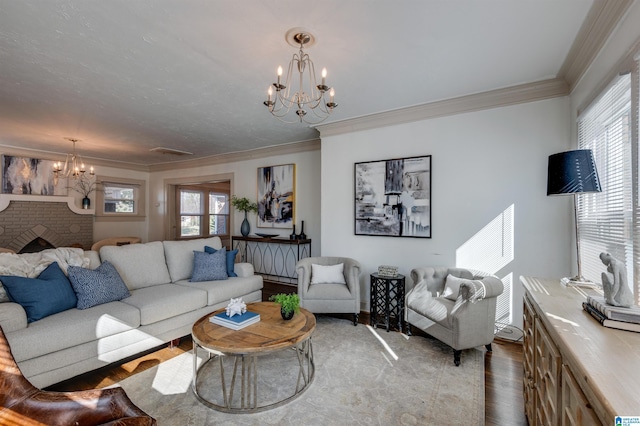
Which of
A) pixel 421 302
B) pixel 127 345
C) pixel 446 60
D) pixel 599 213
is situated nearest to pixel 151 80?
pixel 127 345

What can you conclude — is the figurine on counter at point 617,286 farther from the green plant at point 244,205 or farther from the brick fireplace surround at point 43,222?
the brick fireplace surround at point 43,222

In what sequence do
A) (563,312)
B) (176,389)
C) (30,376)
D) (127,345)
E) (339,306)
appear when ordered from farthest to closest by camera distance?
(339,306), (127,345), (176,389), (30,376), (563,312)

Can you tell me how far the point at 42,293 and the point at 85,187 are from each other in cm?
563

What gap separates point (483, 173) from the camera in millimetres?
3346

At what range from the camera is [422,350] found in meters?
2.96

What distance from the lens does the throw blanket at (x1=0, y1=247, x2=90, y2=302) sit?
2426mm

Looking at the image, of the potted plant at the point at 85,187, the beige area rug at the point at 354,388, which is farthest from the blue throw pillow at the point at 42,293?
the potted plant at the point at 85,187

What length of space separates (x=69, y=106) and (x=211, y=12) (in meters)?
2.88

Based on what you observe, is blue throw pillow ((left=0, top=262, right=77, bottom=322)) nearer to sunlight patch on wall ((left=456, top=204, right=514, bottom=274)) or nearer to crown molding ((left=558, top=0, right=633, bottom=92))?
sunlight patch on wall ((left=456, top=204, right=514, bottom=274))

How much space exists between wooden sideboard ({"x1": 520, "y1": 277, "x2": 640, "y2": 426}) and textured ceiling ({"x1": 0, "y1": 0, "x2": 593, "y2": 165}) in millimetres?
1882

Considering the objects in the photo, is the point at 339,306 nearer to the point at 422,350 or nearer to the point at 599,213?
the point at 422,350

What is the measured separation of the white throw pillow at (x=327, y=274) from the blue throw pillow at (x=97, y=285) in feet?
6.82

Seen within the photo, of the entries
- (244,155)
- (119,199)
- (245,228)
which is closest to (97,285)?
(245,228)

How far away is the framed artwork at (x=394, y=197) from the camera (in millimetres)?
3679
